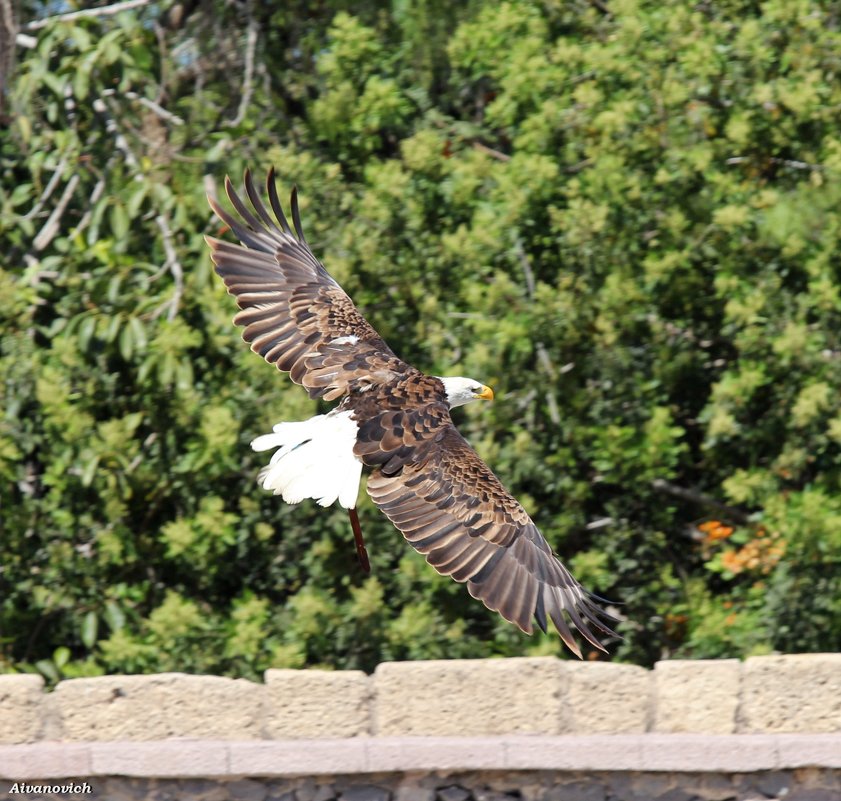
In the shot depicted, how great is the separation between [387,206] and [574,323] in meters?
1.08

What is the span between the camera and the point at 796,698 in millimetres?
5184

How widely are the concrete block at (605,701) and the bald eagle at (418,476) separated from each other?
11.8 inches

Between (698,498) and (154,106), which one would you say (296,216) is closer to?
(154,106)

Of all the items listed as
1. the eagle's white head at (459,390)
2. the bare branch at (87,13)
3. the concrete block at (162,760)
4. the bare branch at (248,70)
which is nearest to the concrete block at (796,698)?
the eagle's white head at (459,390)

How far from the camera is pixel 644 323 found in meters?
7.44

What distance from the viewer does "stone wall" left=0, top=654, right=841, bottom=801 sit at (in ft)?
16.8

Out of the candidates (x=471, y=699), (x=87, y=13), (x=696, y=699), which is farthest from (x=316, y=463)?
(x=87, y=13)

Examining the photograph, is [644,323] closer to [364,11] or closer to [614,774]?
[364,11]

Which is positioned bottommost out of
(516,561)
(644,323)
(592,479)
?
(592,479)

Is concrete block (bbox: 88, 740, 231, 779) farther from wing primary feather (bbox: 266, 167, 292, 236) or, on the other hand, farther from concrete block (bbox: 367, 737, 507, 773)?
wing primary feather (bbox: 266, 167, 292, 236)

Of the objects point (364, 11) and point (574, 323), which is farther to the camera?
point (364, 11)

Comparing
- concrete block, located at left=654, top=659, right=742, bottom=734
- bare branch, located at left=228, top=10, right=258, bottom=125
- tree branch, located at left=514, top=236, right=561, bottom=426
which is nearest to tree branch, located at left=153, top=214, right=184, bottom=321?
bare branch, located at left=228, top=10, right=258, bottom=125

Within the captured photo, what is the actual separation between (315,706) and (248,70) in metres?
4.07

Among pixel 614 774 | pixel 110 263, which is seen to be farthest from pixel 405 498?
pixel 110 263
